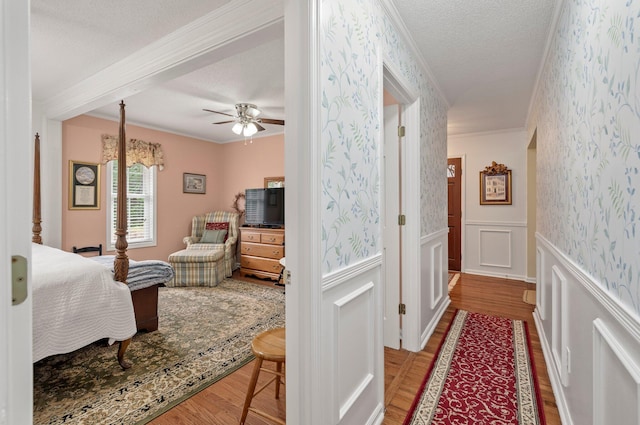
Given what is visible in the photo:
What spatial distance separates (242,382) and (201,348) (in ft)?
2.13

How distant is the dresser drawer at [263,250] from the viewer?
15.8 ft

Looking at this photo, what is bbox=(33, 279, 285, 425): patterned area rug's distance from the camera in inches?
71.9

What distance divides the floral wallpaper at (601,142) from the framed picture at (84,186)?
5.22 metres

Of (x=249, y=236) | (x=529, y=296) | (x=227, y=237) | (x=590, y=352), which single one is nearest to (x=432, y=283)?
(x=590, y=352)

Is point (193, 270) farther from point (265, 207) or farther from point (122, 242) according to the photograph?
point (122, 242)

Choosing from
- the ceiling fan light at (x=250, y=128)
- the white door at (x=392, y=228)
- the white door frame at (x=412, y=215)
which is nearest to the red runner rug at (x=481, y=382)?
the white door frame at (x=412, y=215)

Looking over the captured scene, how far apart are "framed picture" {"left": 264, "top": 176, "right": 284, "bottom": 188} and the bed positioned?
3084 mm

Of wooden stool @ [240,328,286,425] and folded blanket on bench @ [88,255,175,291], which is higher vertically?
folded blanket on bench @ [88,255,175,291]

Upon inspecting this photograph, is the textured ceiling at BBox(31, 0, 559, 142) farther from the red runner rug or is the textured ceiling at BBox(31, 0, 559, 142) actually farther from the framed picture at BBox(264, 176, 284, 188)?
the red runner rug

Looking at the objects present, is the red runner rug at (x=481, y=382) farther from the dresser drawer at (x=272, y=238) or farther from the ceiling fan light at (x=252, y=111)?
the ceiling fan light at (x=252, y=111)

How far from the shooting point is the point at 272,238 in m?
4.89

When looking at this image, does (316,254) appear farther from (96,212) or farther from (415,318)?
(96,212)

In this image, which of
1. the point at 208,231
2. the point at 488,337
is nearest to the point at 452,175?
the point at 488,337

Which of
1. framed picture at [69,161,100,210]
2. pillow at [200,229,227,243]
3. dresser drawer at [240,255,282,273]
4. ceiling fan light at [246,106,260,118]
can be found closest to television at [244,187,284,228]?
pillow at [200,229,227,243]
